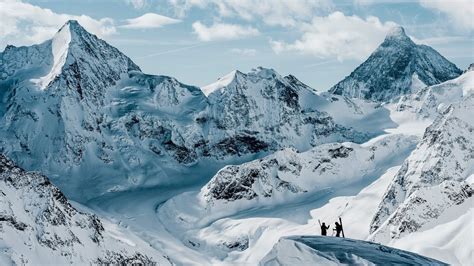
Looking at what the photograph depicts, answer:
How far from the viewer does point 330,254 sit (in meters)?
15.1

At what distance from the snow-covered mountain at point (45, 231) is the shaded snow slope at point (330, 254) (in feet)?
285

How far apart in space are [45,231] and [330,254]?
96.7m

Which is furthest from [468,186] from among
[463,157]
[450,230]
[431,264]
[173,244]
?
[431,264]

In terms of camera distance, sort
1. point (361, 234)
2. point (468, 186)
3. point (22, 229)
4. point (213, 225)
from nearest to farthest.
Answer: point (22, 229)
point (468, 186)
point (361, 234)
point (213, 225)

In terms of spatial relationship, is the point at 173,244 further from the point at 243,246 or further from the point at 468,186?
the point at 468,186

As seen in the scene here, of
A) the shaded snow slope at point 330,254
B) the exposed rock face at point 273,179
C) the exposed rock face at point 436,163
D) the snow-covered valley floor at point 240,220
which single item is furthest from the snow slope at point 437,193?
the shaded snow slope at point 330,254

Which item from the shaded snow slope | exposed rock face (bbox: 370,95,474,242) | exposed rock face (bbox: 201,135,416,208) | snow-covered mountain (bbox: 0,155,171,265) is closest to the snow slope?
exposed rock face (bbox: 370,95,474,242)

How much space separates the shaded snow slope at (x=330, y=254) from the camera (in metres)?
14.9

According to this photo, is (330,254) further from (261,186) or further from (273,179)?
(273,179)

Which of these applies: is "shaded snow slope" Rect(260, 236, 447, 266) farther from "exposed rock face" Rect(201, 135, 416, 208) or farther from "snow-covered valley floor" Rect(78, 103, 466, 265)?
"exposed rock face" Rect(201, 135, 416, 208)

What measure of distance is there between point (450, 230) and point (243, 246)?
65.8 m

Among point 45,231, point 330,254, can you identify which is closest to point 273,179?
point 45,231

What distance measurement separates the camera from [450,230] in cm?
9512

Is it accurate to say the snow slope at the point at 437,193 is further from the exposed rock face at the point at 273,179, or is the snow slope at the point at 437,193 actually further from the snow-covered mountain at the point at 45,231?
the snow-covered mountain at the point at 45,231
